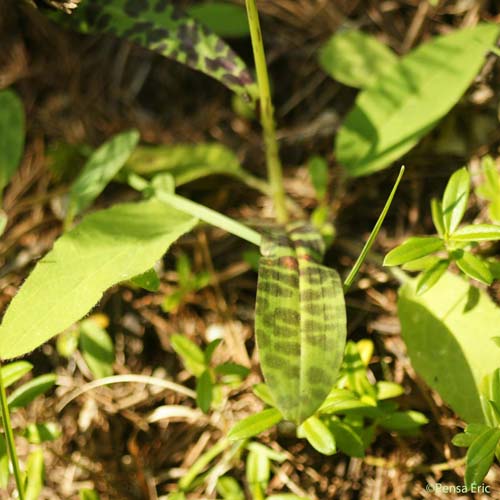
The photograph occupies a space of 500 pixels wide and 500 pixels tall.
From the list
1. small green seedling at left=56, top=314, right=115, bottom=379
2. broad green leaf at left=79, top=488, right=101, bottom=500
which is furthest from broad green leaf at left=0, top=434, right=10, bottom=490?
small green seedling at left=56, top=314, right=115, bottom=379

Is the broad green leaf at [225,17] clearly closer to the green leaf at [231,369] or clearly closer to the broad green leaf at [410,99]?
the broad green leaf at [410,99]

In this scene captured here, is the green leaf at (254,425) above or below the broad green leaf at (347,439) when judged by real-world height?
above

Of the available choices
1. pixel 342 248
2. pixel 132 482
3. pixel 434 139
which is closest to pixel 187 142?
pixel 342 248

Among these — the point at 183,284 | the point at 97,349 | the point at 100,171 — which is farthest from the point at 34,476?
the point at 100,171

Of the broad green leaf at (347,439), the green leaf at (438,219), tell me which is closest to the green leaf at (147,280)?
the broad green leaf at (347,439)

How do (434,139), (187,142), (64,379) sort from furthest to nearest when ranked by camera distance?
(187,142) < (434,139) < (64,379)

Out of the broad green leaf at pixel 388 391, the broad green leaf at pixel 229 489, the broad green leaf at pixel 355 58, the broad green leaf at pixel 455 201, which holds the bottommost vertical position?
the broad green leaf at pixel 229 489

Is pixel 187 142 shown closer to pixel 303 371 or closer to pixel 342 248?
pixel 342 248
